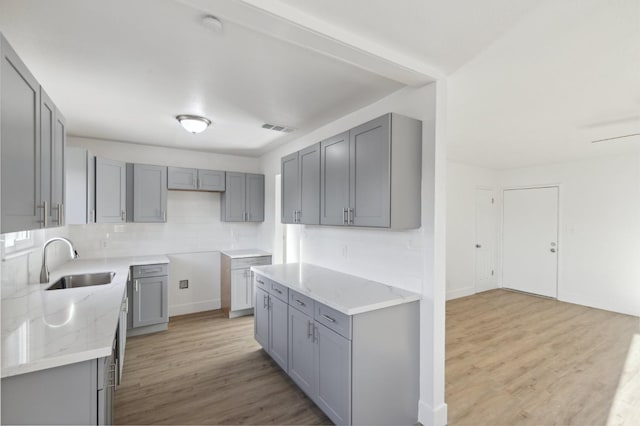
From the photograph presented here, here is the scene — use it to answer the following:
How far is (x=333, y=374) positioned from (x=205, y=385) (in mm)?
1350

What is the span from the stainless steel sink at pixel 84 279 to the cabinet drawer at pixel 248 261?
5.21 feet

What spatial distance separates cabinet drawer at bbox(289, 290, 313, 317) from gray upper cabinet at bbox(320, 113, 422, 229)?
0.71 meters

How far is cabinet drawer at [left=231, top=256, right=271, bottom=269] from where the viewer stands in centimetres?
442

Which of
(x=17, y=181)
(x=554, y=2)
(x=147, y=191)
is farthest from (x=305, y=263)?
(x=554, y=2)

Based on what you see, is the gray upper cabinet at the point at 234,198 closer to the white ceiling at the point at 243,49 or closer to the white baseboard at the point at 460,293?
the white ceiling at the point at 243,49

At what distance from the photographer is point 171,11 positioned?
5.01 ft

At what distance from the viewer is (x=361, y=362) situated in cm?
197

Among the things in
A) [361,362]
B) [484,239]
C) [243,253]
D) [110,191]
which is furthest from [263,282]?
[484,239]

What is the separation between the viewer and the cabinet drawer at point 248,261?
14.5 ft

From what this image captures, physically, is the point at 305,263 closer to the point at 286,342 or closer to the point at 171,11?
the point at 286,342

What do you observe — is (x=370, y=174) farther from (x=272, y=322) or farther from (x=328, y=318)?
(x=272, y=322)

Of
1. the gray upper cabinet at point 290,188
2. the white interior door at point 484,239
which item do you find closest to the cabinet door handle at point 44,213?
the gray upper cabinet at point 290,188

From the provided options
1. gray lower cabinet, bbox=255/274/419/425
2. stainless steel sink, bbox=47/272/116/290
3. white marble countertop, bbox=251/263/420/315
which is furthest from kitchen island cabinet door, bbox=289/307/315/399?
stainless steel sink, bbox=47/272/116/290

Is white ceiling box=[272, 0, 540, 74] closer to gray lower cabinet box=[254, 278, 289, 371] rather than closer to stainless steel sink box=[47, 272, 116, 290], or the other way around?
gray lower cabinet box=[254, 278, 289, 371]
